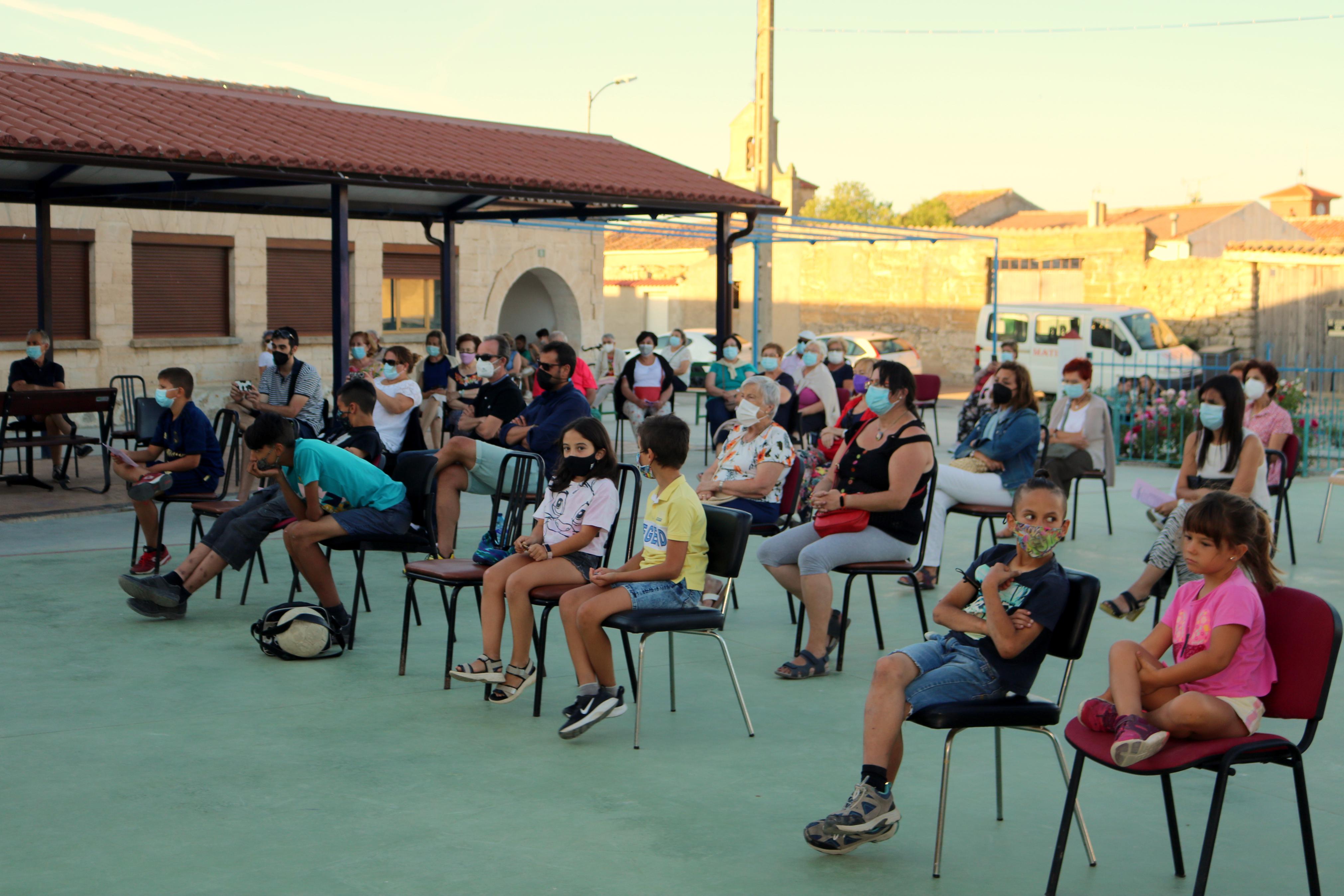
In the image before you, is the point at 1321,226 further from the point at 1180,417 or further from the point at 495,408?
the point at 495,408

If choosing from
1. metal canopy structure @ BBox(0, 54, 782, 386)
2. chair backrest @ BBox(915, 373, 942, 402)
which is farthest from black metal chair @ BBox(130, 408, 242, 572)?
chair backrest @ BBox(915, 373, 942, 402)

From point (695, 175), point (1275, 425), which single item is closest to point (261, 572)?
point (1275, 425)

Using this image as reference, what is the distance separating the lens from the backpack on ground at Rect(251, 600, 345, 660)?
574 cm

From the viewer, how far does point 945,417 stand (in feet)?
67.8

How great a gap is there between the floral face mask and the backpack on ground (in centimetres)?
334

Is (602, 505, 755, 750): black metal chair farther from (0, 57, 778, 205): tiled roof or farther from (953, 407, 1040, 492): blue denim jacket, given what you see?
(0, 57, 778, 205): tiled roof

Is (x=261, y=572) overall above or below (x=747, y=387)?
below

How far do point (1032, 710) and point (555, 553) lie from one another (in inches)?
82.3

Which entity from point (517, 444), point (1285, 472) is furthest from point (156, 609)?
point (1285, 472)

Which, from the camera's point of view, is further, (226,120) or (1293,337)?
(1293,337)

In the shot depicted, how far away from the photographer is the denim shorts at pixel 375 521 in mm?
6004

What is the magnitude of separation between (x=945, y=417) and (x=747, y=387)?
14472 millimetres

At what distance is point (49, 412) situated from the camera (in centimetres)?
1048

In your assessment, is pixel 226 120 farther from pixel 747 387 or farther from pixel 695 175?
pixel 747 387
